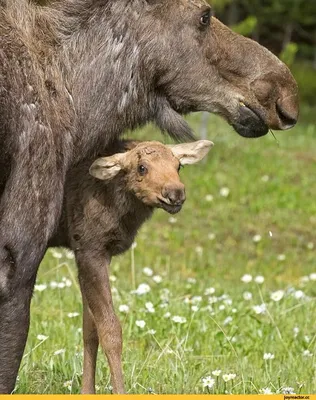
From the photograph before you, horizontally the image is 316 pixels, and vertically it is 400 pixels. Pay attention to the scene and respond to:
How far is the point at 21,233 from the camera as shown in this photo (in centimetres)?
504

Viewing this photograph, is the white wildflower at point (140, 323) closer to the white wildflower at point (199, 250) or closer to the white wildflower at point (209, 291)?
the white wildflower at point (209, 291)

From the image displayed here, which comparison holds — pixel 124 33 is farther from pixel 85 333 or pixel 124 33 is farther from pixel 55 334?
pixel 55 334

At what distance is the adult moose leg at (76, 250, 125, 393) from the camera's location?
18.5ft

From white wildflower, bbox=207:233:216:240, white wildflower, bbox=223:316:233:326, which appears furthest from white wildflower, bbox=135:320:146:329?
white wildflower, bbox=207:233:216:240

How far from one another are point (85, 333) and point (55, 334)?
5.35 feet

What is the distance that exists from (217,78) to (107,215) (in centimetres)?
92

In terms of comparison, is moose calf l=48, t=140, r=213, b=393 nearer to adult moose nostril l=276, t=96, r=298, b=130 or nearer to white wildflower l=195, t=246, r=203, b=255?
adult moose nostril l=276, t=96, r=298, b=130

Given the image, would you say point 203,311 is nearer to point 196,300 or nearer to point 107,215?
point 196,300

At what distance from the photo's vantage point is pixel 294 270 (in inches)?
534

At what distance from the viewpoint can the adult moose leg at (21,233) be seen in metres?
5.05

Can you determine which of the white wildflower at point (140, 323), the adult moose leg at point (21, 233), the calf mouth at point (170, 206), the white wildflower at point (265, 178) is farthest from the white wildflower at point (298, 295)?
the white wildflower at point (265, 178)

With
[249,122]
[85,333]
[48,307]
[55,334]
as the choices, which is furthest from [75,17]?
[48,307]

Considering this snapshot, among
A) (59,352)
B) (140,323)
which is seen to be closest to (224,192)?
(140,323)

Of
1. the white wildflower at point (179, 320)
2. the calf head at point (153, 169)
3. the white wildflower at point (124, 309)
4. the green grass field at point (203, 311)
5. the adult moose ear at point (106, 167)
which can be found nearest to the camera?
the calf head at point (153, 169)
